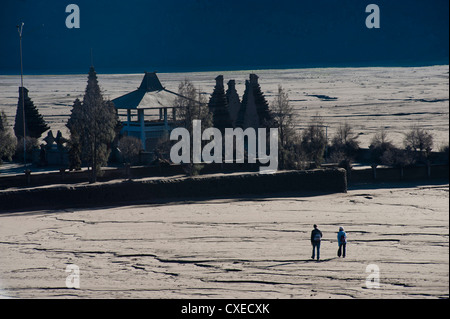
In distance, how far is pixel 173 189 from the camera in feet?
108

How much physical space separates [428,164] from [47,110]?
60.2 m

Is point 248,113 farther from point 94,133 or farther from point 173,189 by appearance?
point 173,189

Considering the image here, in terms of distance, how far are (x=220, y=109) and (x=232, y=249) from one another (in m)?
24.3

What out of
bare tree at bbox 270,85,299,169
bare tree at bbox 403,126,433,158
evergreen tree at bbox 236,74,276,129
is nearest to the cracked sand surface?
bare tree at bbox 270,85,299,169

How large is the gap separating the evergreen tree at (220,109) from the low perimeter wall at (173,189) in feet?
41.8

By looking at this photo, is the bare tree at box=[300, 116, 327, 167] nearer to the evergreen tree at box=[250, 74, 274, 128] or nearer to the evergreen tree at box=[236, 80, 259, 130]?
the evergreen tree at box=[250, 74, 274, 128]

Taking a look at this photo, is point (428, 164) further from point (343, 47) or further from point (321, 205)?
point (343, 47)

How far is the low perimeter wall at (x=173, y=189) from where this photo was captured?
30.5 meters

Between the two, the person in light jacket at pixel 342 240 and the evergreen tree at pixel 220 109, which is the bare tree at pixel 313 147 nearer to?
the evergreen tree at pixel 220 109

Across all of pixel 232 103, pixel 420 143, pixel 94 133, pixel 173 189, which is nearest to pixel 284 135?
pixel 420 143

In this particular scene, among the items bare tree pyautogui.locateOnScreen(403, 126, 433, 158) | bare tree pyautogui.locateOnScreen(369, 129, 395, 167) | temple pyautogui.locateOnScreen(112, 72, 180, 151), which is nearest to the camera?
bare tree pyautogui.locateOnScreen(403, 126, 433, 158)

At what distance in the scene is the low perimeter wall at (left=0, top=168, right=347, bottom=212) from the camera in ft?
100

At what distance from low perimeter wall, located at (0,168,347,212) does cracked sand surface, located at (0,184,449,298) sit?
35.1 inches
